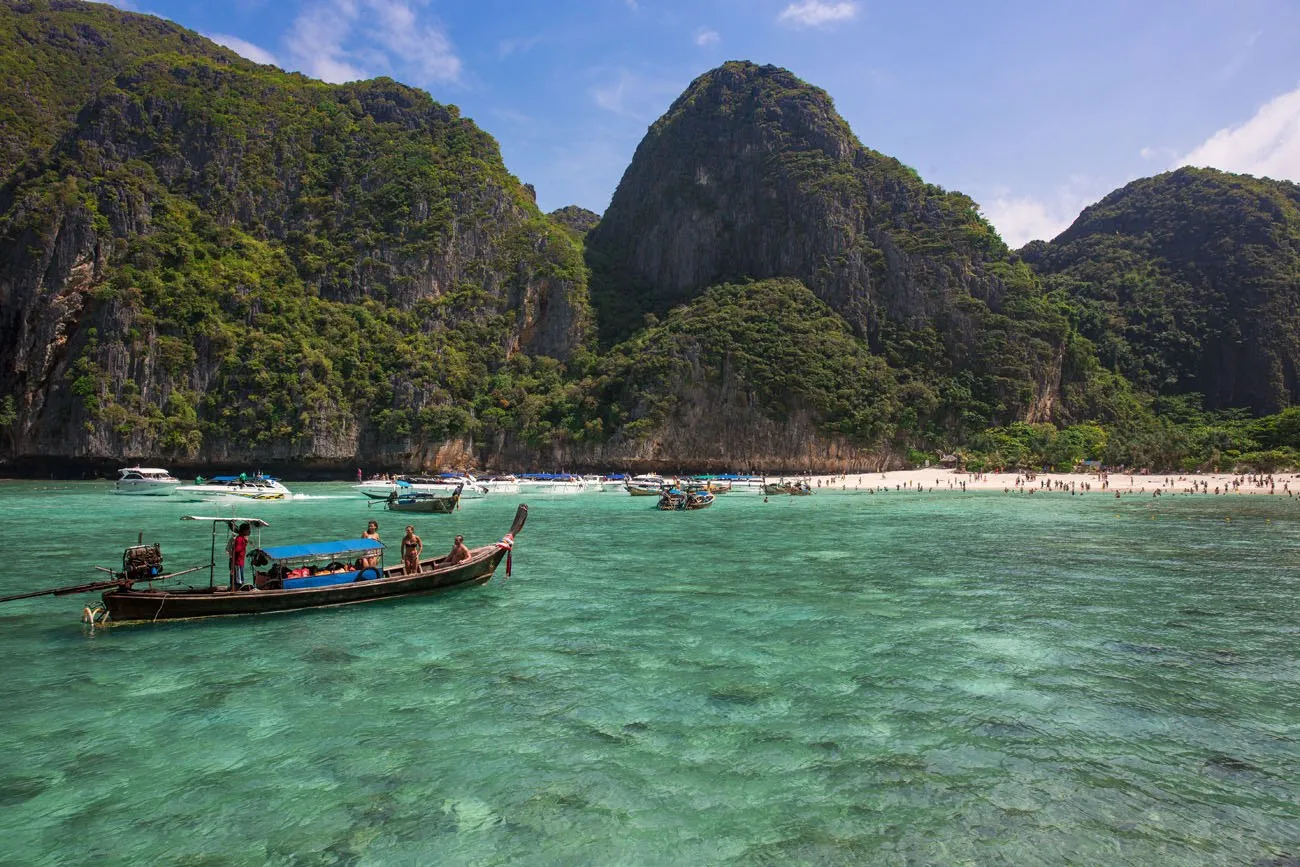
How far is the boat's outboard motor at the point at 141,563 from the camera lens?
16.4 m

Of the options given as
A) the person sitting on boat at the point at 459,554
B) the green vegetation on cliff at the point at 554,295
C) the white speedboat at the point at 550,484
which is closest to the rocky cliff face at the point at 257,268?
the green vegetation on cliff at the point at 554,295

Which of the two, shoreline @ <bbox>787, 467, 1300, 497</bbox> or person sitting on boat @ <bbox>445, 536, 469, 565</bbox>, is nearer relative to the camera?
person sitting on boat @ <bbox>445, 536, 469, 565</bbox>

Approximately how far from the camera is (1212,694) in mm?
12039

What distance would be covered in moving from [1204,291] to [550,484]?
11811 centimetres

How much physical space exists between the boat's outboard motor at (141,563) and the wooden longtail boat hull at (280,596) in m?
0.47

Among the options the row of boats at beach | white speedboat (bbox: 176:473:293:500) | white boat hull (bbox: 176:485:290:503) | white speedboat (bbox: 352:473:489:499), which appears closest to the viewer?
white boat hull (bbox: 176:485:290:503)

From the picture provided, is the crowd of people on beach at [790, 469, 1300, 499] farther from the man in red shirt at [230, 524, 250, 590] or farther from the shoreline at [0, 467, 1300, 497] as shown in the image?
the man in red shirt at [230, 524, 250, 590]

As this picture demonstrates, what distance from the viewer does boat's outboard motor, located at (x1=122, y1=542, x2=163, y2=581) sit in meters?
16.4

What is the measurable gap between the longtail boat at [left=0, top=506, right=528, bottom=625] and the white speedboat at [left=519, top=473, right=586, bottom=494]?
51638 mm

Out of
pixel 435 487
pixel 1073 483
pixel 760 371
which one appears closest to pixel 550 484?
pixel 435 487

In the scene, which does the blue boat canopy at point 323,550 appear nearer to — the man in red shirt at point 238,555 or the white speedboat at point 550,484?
the man in red shirt at point 238,555

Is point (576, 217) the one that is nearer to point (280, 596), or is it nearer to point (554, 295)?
point (554, 295)

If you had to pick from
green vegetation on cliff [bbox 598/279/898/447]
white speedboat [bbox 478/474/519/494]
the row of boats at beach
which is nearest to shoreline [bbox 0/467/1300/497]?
green vegetation on cliff [bbox 598/279/898/447]

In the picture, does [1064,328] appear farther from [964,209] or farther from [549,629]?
[549,629]
